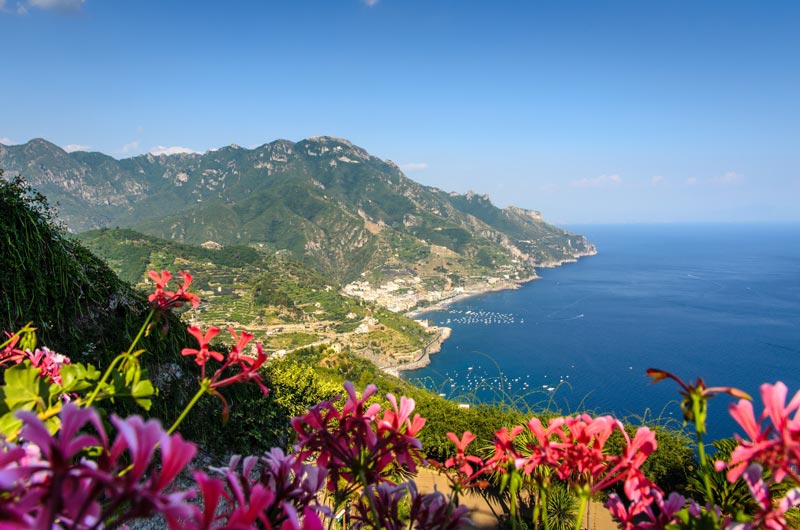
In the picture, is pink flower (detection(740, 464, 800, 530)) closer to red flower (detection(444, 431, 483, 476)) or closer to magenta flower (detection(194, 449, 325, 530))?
red flower (detection(444, 431, 483, 476))

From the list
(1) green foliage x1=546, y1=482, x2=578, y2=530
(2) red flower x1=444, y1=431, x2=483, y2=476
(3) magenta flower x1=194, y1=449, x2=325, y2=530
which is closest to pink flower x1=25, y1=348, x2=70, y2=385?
(3) magenta flower x1=194, y1=449, x2=325, y2=530

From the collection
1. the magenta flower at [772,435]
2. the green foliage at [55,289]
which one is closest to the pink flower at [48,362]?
the magenta flower at [772,435]

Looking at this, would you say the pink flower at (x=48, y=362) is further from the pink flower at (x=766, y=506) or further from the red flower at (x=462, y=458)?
the pink flower at (x=766, y=506)

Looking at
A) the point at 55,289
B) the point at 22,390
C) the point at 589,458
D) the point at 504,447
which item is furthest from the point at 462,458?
the point at 55,289

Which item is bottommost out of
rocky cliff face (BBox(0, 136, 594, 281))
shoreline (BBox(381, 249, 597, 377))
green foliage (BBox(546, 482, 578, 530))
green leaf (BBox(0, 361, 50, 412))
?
shoreline (BBox(381, 249, 597, 377))

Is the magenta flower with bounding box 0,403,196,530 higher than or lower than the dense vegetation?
higher

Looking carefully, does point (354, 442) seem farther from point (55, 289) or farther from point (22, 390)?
point (55, 289)
